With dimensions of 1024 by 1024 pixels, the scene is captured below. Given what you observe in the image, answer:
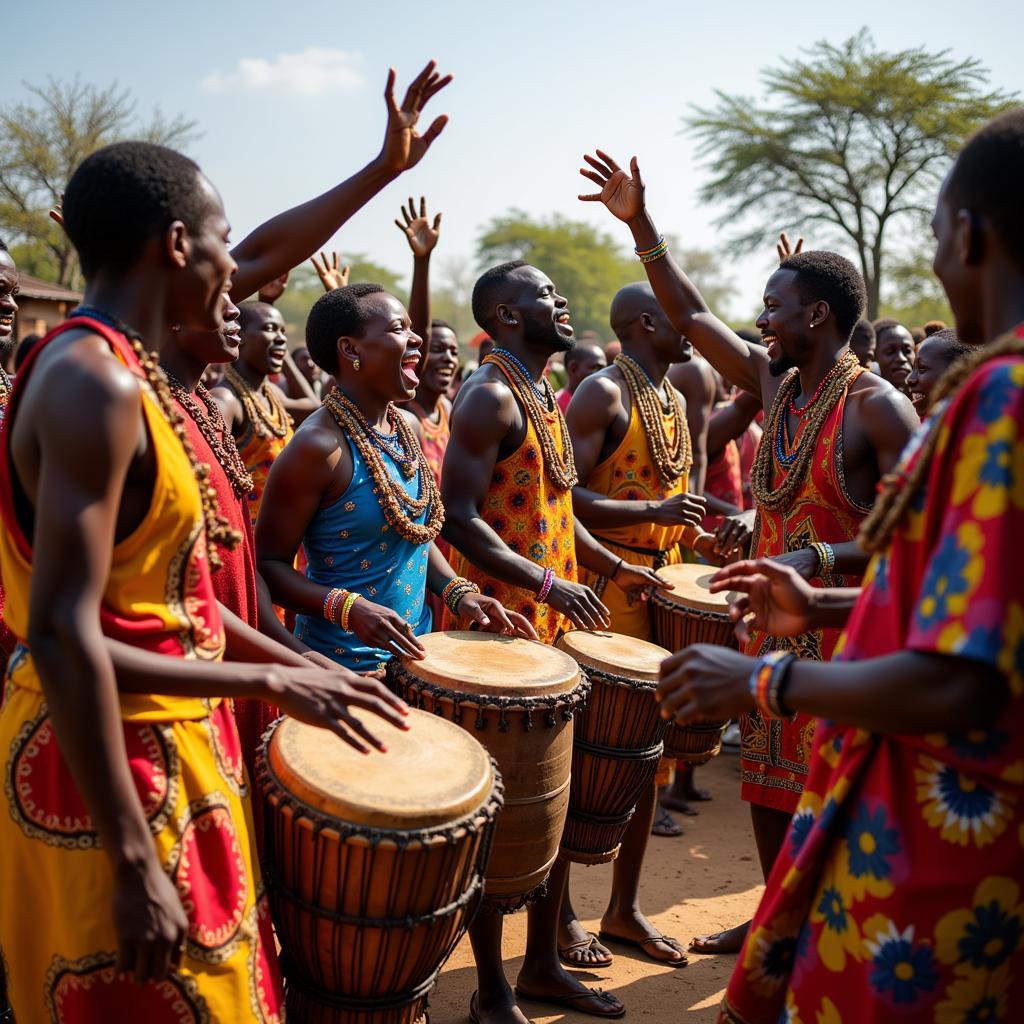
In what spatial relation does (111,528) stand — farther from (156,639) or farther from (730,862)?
(730,862)

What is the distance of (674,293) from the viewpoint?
491cm

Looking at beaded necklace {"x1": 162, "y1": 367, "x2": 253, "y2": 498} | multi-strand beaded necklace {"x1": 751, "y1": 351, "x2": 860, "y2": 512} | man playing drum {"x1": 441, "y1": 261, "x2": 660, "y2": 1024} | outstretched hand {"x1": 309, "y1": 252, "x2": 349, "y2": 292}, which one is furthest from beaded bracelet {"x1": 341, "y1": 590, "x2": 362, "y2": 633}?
outstretched hand {"x1": 309, "y1": 252, "x2": 349, "y2": 292}

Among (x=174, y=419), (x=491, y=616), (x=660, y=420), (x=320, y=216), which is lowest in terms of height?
(x=491, y=616)

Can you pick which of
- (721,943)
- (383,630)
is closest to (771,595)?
(383,630)

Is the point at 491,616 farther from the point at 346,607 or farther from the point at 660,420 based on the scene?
the point at 660,420

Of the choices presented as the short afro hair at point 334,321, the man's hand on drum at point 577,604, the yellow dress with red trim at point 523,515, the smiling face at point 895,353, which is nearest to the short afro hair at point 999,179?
the man's hand on drum at point 577,604

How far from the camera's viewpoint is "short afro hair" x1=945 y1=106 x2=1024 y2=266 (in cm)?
184

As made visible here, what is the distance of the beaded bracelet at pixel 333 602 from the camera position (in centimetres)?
338

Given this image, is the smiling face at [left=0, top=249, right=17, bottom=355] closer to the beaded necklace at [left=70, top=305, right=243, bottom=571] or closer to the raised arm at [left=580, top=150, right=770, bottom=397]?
the beaded necklace at [left=70, top=305, right=243, bottom=571]

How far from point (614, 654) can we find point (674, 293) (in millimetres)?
1985

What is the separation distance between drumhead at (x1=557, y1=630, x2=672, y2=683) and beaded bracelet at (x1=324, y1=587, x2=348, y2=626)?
94cm

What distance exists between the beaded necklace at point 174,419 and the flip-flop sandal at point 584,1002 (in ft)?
8.67

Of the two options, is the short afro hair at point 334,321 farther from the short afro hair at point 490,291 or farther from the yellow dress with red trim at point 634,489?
the yellow dress with red trim at point 634,489

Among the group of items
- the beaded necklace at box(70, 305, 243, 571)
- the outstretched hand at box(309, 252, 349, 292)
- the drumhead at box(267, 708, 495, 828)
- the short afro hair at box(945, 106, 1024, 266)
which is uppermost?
the short afro hair at box(945, 106, 1024, 266)
